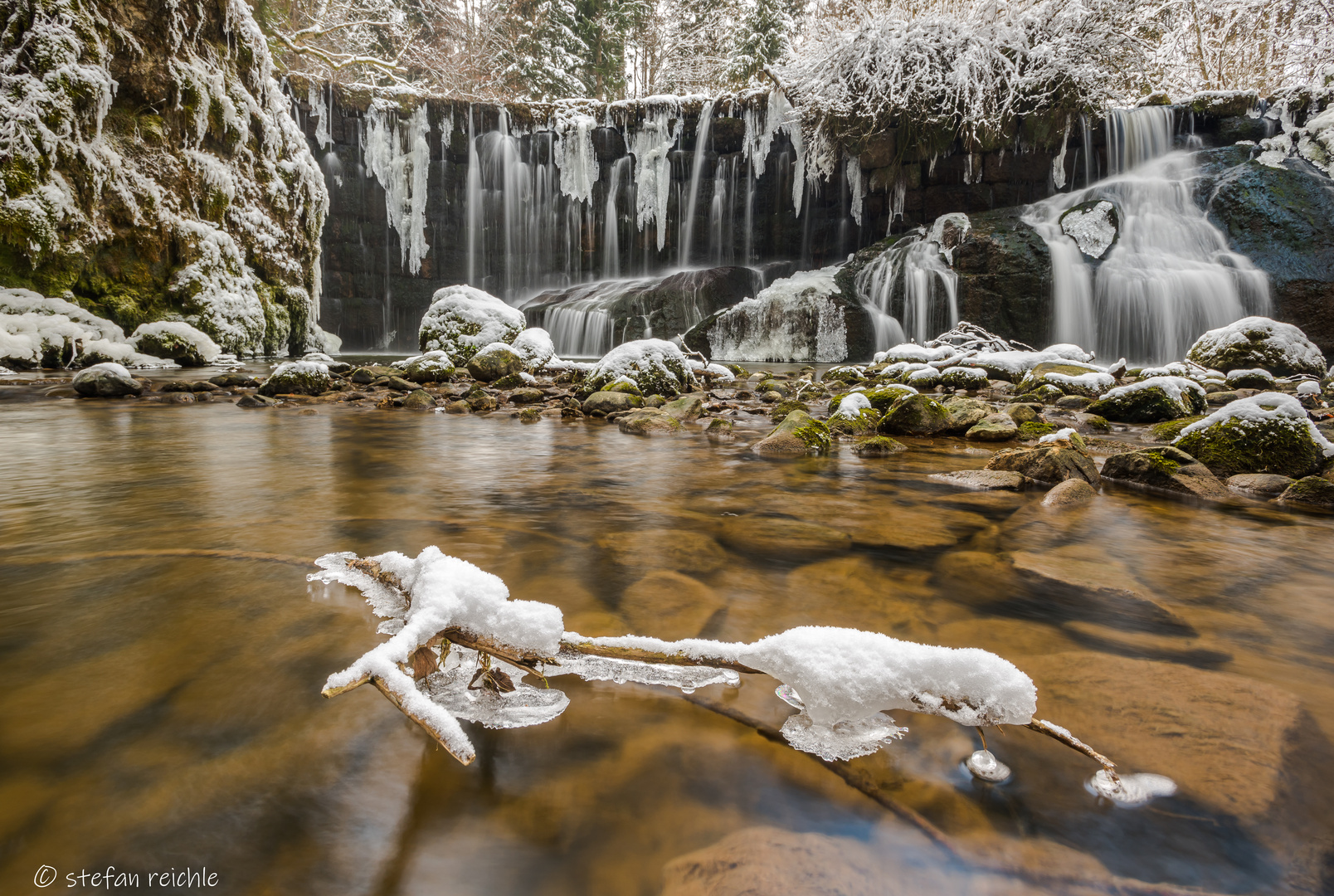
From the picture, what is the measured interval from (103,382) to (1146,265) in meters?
15.6

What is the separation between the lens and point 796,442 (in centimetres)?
415

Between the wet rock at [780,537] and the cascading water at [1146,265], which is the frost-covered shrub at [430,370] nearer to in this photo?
the wet rock at [780,537]

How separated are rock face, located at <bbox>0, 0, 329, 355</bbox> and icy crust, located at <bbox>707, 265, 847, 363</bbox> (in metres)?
8.85

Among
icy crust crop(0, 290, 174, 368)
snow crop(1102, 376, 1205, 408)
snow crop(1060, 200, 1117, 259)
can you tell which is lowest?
snow crop(1102, 376, 1205, 408)

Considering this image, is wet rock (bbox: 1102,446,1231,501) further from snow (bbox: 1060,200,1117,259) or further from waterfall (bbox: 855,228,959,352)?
snow (bbox: 1060,200,1117,259)

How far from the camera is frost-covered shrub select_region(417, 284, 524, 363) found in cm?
1012

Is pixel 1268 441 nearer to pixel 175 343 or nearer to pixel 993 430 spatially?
pixel 993 430

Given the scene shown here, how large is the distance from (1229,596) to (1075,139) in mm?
15756

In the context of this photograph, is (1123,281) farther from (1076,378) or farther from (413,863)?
(413,863)

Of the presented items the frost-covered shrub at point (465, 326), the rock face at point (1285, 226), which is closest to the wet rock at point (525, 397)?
the frost-covered shrub at point (465, 326)

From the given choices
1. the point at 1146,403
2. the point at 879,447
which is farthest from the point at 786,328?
the point at 879,447

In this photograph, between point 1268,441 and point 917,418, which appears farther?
point 917,418

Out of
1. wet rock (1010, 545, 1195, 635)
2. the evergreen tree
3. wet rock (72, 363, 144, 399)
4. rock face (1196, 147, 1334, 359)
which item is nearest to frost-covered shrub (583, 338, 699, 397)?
wet rock (72, 363, 144, 399)

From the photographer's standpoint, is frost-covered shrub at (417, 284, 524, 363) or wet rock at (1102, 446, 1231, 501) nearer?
wet rock at (1102, 446, 1231, 501)
